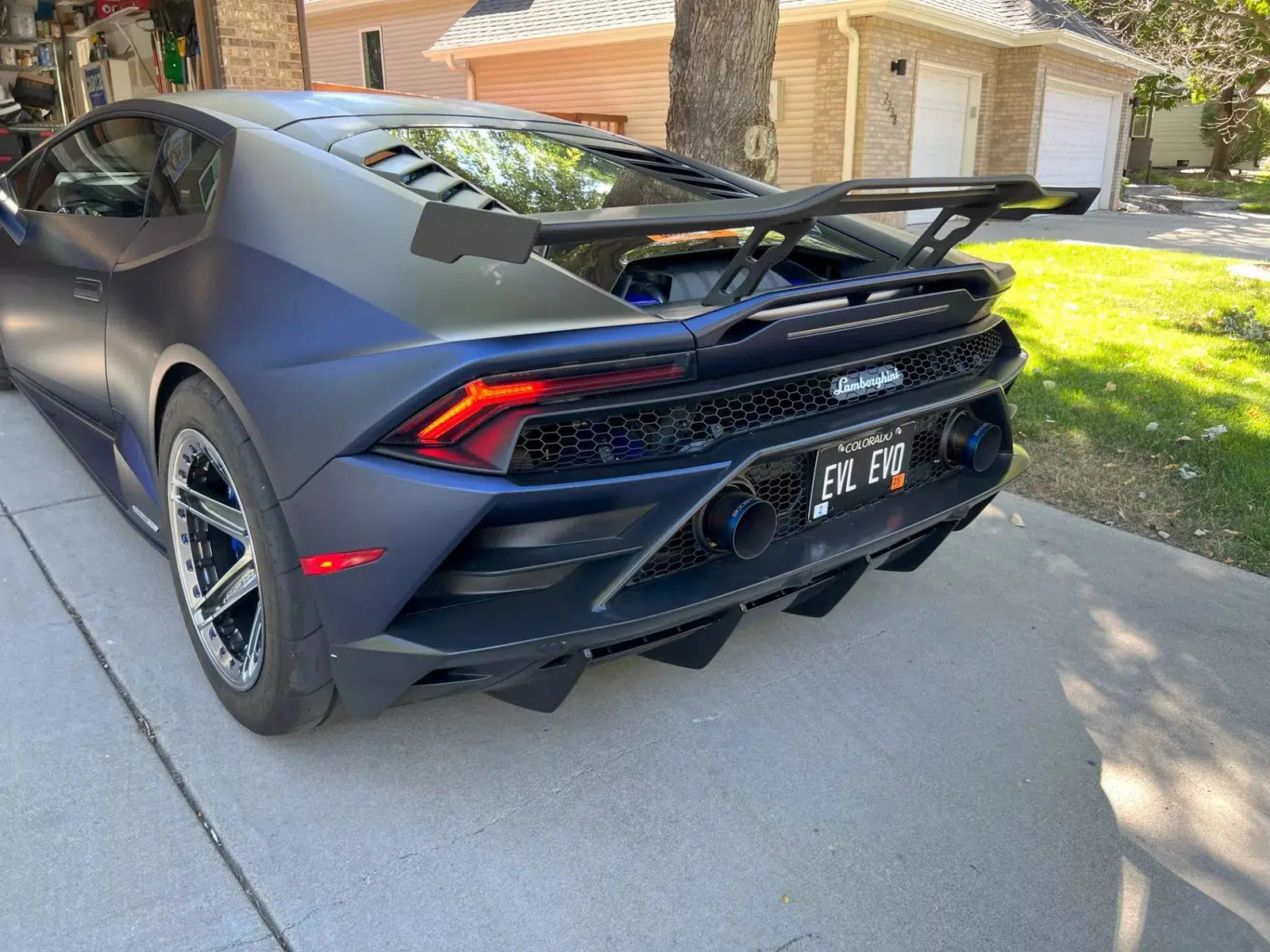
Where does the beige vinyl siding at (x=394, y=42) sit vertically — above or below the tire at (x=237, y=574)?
above

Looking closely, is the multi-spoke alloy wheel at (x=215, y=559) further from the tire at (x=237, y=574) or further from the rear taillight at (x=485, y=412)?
the rear taillight at (x=485, y=412)

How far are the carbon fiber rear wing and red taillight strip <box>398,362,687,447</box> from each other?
0.25 metres

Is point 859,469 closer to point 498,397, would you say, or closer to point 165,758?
point 498,397

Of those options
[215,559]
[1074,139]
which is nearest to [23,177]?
[215,559]

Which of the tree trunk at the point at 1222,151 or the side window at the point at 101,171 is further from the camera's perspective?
the tree trunk at the point at 1222,151

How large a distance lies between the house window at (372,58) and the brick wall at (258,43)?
15.4 metres

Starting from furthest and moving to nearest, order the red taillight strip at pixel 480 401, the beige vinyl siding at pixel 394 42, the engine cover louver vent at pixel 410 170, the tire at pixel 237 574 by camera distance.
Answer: the beige vinyl siding at pixel 394 42, the engine cover louver vent at pixel 410 170, the tire at pixel 237 574, the red taillight strip at pixel 480 401

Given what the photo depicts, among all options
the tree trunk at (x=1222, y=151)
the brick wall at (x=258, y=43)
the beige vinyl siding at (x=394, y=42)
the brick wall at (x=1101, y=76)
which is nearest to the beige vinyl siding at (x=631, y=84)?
the beige vinyl siding at (x=394, y=42)

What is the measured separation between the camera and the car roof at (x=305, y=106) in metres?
2.51

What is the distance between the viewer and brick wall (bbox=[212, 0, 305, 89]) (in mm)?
7090

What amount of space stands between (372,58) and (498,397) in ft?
75.0

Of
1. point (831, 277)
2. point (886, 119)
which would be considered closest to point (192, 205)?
point (831, 277)

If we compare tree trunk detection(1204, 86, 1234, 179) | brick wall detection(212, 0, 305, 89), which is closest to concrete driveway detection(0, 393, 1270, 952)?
brick wall detection(212, 0, 305, 89)

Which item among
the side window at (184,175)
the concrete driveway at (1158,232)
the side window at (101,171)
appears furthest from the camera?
the concrete driveway at (1158,232)
